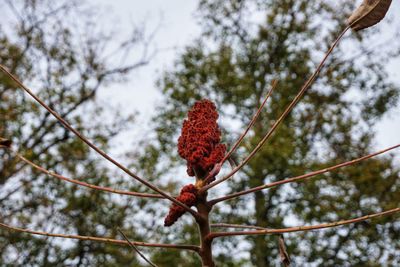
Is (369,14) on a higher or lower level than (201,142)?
higher

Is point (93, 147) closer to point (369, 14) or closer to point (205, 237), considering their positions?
point (205, 237)

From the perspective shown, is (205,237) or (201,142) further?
(201,142)

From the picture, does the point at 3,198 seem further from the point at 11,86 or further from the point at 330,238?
the point at 330,238

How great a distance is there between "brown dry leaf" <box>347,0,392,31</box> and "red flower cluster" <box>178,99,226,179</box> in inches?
15.7

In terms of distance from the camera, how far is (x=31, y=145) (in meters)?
9.84

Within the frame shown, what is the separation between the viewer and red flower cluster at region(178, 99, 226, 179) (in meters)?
1.19

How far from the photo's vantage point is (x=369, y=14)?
118cm

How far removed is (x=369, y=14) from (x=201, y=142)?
490 mm

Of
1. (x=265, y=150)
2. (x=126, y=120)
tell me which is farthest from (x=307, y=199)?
(x=126, y=120)

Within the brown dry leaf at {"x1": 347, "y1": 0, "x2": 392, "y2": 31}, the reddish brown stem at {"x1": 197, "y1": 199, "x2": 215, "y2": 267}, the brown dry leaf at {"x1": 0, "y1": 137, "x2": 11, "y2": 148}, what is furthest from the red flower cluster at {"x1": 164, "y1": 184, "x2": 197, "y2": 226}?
the brown dry leaf at {"x1": 347, "y1": 0, "x2": 392, "y2": 31}

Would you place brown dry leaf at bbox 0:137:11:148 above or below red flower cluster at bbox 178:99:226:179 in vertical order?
above

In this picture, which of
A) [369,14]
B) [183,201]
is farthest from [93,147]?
[369,14]

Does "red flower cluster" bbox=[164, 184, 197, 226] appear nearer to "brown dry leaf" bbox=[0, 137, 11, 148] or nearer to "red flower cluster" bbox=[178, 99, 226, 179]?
"red flower cluster" bbox=[178, 99, 226, 179]

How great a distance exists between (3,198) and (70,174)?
4.48 ft
